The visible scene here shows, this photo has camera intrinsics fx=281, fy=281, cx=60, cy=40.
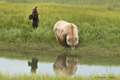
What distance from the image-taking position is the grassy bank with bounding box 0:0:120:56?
42.5ft

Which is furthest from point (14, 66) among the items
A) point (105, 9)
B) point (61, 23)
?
point (105, 9)

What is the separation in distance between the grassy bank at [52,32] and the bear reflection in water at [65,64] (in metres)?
0.75

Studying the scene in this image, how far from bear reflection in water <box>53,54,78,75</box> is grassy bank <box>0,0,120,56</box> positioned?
0.75 m

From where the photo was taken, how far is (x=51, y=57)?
1177 cm

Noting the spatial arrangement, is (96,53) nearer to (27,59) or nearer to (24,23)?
(27,59)

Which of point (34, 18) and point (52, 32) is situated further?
point (34, 18)

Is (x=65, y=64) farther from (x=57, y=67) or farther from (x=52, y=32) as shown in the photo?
(x=52, y=32)

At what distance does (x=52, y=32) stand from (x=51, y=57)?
2.53m

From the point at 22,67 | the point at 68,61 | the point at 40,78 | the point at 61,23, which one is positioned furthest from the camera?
the point at 61,23

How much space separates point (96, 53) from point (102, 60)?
85 centimetres

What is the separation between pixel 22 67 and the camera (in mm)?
9914

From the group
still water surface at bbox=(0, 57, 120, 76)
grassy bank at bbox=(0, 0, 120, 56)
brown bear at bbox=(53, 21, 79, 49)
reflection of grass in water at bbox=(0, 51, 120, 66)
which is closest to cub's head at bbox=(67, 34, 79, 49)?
brown bear at bbox=(53, 21, 79, 49)

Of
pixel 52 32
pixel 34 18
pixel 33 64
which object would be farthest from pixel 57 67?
pixel 34 18

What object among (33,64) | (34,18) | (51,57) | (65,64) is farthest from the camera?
(34,18)
